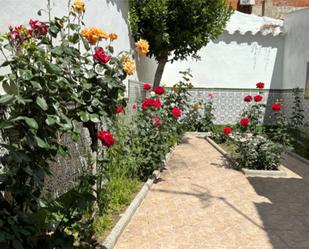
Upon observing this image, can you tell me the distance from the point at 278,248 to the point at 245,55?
1040 centimetres

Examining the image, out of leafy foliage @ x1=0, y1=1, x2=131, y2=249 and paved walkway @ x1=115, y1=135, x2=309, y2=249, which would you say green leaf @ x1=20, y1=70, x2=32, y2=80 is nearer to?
leafy foliage @ x1=0, y1=1, x2=131, y2=249

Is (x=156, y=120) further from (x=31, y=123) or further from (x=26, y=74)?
(x=31, y=123)

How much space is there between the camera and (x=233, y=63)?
13.7 metres

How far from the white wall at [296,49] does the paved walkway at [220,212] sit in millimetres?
5217

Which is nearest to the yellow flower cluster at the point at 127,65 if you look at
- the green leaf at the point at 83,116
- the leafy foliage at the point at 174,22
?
the green leaf at the point at 83,116

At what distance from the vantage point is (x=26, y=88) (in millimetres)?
2502

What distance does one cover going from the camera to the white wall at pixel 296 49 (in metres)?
11.7

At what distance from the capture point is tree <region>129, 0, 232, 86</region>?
8344 millimetres

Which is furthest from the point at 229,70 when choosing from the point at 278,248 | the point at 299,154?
the point at 278,248

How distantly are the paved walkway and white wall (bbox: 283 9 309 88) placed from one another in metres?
5.22

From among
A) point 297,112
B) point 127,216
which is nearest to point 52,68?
point 127,216

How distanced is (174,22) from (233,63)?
5.55m

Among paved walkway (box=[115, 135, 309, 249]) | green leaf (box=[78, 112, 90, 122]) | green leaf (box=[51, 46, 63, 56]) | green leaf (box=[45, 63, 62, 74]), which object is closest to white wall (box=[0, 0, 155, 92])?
green leaf (box=[51, 46, 63, 56])

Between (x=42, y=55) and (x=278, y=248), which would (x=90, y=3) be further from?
(x=278, y=248)
